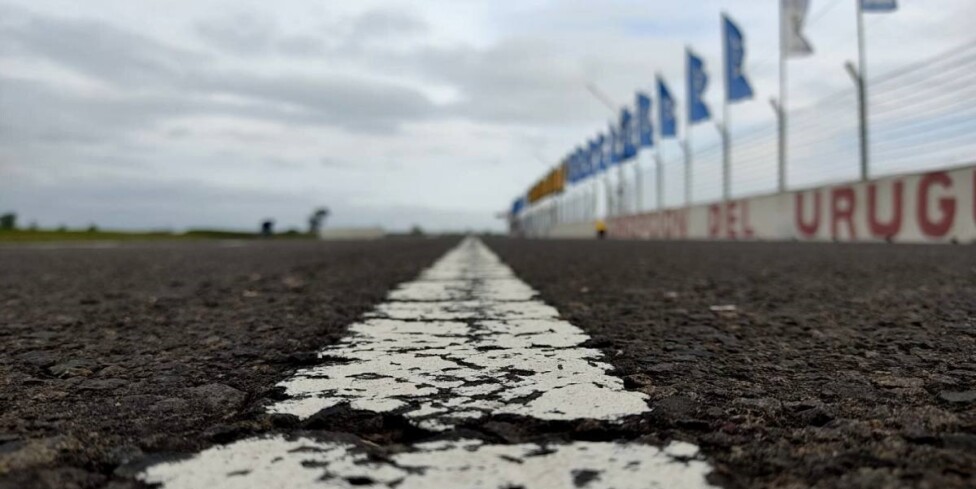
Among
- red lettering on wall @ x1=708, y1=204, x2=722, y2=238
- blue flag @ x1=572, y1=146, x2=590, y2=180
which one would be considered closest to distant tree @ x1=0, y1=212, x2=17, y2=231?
red lettering on wall @ x1=708, y1=204, x2=722, y2=238

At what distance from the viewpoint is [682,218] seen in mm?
26219

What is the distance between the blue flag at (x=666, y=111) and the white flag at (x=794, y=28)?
39.9 ft

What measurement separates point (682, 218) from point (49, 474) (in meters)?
26.2

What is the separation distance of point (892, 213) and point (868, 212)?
0.71 meters

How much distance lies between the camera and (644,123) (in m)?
36.5

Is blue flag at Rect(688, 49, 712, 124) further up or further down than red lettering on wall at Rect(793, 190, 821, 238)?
further up

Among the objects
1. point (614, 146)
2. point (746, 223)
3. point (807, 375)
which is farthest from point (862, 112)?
point (614, 146)

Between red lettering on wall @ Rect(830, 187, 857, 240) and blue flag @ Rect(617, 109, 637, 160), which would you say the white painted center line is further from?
blue flag @ Rect(617, 109, 637, 160)

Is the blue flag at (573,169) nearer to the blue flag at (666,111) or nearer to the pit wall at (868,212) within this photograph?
the blue flag at (666,111)

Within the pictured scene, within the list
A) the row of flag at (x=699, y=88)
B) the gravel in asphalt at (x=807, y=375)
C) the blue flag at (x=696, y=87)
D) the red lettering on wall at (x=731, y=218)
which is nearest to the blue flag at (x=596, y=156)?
the row of flag at (x=699, y=88)

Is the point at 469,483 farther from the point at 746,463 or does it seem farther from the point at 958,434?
the point at 958,434

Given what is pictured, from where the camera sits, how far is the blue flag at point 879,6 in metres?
15.6

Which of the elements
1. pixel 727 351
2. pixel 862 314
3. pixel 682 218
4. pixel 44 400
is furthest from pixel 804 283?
pixel 682 218

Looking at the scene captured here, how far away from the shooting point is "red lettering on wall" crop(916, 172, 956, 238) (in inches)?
460
